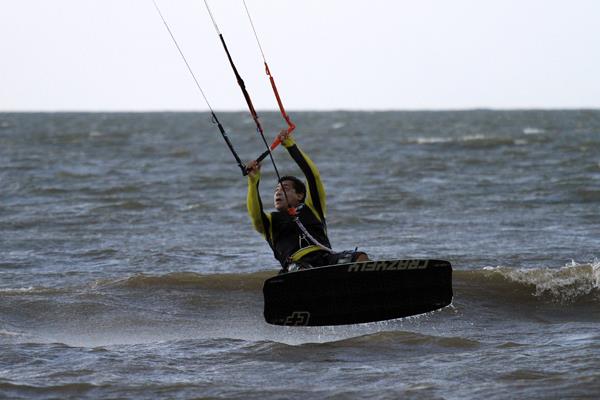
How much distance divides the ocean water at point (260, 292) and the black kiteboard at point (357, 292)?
24cm

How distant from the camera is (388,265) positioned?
Result: 883 cm

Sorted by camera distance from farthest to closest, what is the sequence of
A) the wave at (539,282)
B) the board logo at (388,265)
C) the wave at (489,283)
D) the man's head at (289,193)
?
the wave at (489,283) < the wave at (539,282) < the man's head at (289,193) < the board logo at (388,265)

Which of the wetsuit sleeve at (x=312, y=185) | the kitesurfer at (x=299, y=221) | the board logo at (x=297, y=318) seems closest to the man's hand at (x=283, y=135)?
the kitesurfer at (x=299, y=221)

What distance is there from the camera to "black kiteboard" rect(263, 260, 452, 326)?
8.79 m

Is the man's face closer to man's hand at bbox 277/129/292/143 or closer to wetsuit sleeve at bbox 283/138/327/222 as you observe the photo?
wetsuit sleeve at bbox 283/138/327/222

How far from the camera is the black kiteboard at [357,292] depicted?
28.8 ft

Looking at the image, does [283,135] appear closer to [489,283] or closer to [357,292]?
[357,292]

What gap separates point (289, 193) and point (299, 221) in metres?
0.30

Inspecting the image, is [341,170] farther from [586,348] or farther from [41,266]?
[586,348]

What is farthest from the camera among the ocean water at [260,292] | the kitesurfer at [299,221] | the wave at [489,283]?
the wave at [489,283]

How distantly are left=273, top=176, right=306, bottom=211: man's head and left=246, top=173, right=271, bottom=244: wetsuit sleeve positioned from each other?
166mm

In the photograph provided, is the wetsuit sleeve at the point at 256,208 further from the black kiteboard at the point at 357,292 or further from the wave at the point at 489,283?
the wave at the point at 489,283

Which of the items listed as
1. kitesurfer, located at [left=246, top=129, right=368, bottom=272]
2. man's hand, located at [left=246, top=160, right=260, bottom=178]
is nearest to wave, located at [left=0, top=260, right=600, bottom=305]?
kitesurfer, located at [left=246, top=129, right=368, bottom=272]

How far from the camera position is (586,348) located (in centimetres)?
819
